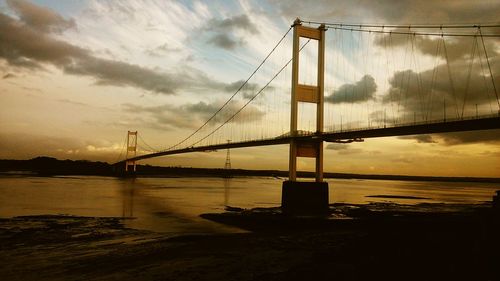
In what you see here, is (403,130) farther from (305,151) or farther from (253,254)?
(253,254)

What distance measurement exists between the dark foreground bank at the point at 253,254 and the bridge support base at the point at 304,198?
23.8 feet

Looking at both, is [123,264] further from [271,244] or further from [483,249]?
[483,249]

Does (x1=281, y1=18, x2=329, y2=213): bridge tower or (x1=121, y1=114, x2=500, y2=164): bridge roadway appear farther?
(x1=281, y1=18, x2=329, y2=213): bridge tower

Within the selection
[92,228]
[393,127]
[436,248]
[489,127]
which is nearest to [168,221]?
[92,228]

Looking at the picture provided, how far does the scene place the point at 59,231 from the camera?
15.8m

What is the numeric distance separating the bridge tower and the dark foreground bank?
24.4ft

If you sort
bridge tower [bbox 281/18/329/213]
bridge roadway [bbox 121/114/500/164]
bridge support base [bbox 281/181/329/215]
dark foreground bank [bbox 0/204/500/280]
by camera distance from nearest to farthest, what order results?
dark foreground bank [bbox 0/204/500/280], bridge roadway [bbox 121/114/500/164], bridge support base [bbox 281/181/329/215], bridge tower [bbox 281/18/329/213]

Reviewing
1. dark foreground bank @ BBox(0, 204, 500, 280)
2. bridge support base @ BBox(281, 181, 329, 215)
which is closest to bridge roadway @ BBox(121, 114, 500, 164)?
bridge support base @ BBox(281, 181, 329, 215)

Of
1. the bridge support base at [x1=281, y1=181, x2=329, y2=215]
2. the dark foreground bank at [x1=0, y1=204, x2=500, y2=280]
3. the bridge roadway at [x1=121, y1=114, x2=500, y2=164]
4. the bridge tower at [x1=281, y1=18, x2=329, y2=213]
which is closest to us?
the dark foreground bank at [x1=0, y1=204, x2=500, y2=280]

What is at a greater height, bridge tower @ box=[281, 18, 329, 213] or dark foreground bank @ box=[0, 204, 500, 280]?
bridge tower @ box=[281, 18, 329, 213]

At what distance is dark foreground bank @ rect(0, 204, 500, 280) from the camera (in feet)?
24.0

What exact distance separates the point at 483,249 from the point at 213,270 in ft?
18.5

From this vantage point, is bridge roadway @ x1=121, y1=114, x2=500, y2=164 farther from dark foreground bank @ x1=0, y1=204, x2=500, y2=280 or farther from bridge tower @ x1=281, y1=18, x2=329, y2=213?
dark foreground bank @ x1=0, y1=204, x2=500, y2=280


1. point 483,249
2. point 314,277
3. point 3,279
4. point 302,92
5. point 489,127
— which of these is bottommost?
point 3,279
